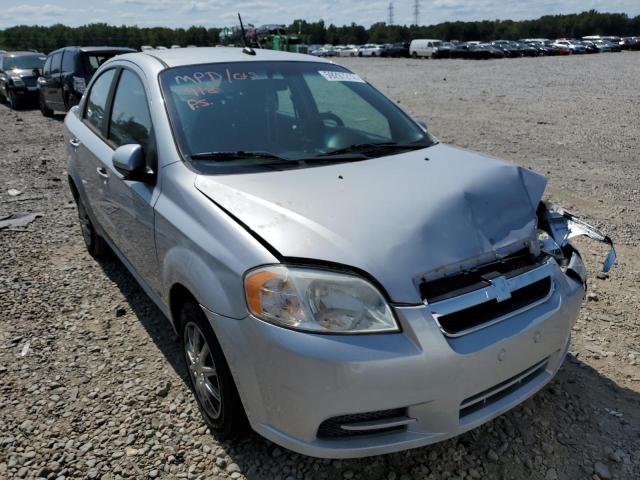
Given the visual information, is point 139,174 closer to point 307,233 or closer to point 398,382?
point 307,233

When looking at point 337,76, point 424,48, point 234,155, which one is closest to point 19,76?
point 337,76

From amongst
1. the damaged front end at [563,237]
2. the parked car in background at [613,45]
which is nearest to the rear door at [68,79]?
the damaged front end at [563,237]

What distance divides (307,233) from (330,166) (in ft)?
2.48

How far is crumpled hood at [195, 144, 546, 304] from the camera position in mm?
2027

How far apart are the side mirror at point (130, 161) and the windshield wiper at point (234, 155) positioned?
32cm

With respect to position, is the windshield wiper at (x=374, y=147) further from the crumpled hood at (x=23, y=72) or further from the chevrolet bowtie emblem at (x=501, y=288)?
the crumpled hood at (x=23, y=72)

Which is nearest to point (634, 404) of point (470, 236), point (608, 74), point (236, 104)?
point (470, 236)

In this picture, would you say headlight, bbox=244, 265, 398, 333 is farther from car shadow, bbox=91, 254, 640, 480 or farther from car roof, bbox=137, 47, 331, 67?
car roof, bbox=137, 47, 331, 67

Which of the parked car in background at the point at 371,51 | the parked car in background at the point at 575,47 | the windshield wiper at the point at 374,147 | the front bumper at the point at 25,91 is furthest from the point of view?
the parked car in background at the point at 371,51

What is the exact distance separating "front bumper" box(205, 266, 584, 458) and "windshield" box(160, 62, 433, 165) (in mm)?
1102

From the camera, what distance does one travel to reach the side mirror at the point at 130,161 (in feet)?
9.07

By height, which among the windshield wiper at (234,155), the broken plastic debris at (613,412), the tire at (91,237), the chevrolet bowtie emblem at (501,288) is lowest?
the broken plastic debris at (613,412)

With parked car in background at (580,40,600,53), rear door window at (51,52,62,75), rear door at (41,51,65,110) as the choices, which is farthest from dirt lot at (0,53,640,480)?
parked car in background at (580,40,600,53)

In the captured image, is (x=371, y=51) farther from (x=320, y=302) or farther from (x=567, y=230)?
(x=320, y=302)
